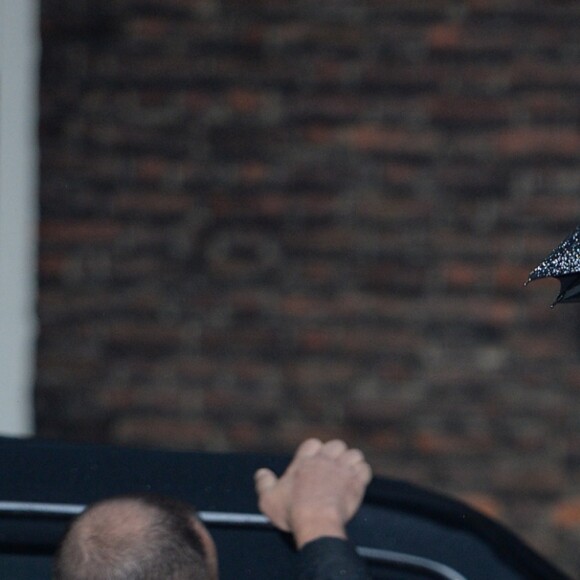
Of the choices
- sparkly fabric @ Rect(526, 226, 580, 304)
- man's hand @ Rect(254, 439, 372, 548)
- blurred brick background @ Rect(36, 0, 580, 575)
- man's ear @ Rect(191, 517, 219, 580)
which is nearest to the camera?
sparkly fabric @ Rect(526, 226, 580, 304)

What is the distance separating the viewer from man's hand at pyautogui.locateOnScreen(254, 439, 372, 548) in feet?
5.03

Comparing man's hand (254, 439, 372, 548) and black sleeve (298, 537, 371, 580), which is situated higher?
man's hand (254, 439, 372, 548)

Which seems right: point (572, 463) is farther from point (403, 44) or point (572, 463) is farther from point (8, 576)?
point (8, 576)

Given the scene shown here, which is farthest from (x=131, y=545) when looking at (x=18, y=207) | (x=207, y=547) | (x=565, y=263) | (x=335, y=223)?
(x=18, y=207)

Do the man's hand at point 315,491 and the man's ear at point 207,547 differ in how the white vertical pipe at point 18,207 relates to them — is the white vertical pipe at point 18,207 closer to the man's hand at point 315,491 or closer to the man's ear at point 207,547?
the man's hand at point 315,491

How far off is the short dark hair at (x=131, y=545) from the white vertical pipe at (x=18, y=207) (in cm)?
240

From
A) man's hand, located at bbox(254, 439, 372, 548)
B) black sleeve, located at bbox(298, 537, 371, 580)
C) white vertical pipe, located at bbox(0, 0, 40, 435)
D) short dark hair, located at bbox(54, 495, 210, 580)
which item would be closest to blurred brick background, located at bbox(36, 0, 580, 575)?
white vertical pipe, located at bbox(0, 0, 40, 435)

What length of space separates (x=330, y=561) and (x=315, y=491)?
0.48ft

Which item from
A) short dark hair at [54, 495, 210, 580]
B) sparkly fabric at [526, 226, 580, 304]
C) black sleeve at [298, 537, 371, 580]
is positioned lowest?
black sleeve at [298, 537, 371, 580]

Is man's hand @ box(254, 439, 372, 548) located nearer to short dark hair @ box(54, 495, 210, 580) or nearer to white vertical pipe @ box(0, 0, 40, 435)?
short dark hair @ box(54, 495, 210, 580)

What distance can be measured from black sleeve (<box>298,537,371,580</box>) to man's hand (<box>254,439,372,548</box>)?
23mm

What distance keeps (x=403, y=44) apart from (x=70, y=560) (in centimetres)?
257

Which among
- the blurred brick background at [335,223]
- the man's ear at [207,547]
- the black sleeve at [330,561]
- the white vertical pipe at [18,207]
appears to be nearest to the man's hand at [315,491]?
the black sleeve at [330,561]

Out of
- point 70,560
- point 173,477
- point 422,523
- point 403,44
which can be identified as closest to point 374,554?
point 422,523
